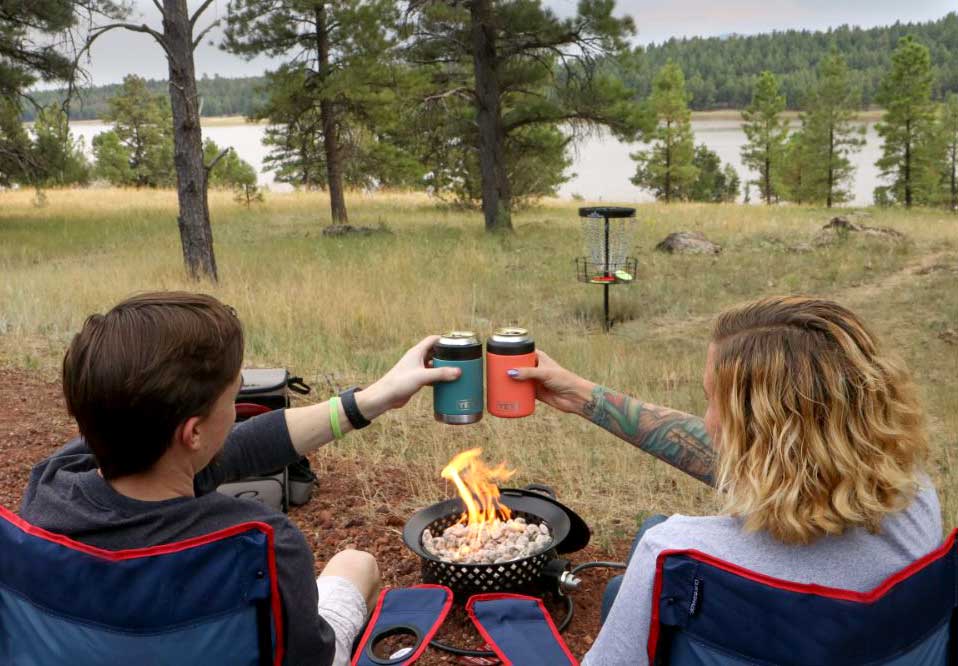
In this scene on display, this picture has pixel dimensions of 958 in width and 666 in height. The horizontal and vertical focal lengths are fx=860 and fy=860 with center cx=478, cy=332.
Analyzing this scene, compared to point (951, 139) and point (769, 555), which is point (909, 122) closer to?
point (951, 139)

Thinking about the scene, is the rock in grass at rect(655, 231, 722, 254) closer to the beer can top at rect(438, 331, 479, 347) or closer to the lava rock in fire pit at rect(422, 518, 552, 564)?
the lava rock in fire pit at rect(422, 518, 552, 564)

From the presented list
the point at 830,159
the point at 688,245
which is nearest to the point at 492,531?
the point at 688,245

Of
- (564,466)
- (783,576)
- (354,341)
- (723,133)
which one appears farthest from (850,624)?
(723,133)

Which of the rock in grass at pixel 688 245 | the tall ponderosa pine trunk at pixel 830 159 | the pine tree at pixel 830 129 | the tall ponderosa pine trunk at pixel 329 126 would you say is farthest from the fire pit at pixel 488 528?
the tall ponderosa pine trunk at pixel 830 159

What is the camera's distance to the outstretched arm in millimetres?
2342

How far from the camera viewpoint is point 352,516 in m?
3.66

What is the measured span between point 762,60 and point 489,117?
7575cm

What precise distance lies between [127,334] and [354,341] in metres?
5.58

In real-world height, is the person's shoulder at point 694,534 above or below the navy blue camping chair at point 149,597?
above

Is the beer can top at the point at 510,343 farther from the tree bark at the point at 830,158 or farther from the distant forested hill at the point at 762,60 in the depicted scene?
the distant forested hill at the point at 762,60

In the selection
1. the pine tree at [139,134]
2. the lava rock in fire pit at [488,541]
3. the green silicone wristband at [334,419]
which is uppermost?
the pine tree at [139,134]

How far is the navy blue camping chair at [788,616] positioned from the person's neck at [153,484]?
2.96ft

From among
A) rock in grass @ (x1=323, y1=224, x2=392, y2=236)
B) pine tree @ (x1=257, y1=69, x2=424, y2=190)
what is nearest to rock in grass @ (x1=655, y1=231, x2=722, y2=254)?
rock in grass @ (x1=323, y1=224, x2=392, y2=236)

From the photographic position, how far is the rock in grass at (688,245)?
1326 cm
